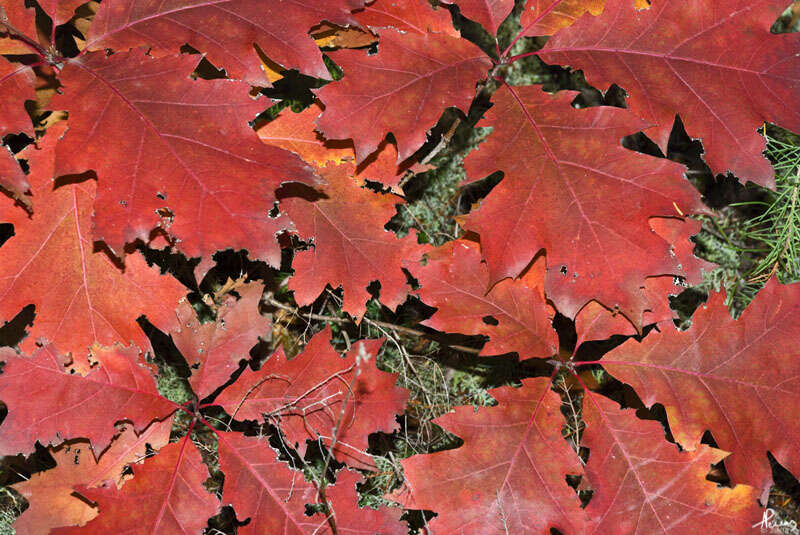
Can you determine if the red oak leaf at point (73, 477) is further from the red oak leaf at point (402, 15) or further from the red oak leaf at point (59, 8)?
the red oak leaf at point (402, 15)

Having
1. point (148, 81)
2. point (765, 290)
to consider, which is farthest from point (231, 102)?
point (765, 290)

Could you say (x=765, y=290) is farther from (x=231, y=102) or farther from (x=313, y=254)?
(x=231, y=102)

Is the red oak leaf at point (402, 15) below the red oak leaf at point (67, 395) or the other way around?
the other way around

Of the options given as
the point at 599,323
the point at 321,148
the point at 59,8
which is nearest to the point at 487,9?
the point at 321,148
